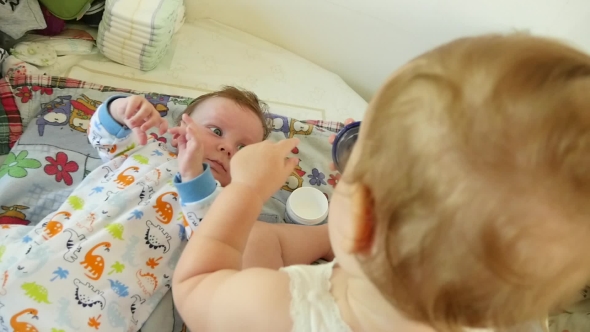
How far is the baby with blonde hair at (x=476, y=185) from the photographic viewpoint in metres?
0.37

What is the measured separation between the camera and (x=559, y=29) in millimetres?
1246

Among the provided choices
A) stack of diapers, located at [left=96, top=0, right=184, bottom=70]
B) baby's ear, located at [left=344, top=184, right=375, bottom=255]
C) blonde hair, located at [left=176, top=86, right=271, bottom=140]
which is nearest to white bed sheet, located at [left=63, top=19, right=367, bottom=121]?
stack of diapers, located at [left=96, top=0, right=184, bottom=70]

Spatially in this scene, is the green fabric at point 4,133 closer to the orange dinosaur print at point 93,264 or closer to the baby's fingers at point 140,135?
the baby's fingers at point 140,135

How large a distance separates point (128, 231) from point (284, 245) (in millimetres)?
307

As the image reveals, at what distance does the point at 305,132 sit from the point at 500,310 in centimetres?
96

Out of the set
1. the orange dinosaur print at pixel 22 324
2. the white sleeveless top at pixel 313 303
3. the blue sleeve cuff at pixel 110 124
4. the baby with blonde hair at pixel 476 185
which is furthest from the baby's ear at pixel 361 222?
the blue sleeve cuff at pixel 110 124

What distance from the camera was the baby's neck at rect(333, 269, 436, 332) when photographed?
529 millimetres

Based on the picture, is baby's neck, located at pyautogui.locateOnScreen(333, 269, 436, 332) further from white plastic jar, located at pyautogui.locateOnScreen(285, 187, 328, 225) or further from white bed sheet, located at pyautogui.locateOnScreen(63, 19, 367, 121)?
white bed sheet, located at pyautogui.locateOnScreen(63, 19, 367, 121)

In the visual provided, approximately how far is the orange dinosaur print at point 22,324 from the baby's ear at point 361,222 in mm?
580

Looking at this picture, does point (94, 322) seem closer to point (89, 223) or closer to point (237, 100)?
point (89, 223)

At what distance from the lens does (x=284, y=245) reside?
39.9 inches

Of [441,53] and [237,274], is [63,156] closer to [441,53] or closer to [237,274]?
[237,274]

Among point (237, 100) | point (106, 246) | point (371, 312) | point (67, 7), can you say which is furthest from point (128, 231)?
point (67, 7)

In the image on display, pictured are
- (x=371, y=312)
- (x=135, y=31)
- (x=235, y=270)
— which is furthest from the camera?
(x=135, y=31)
